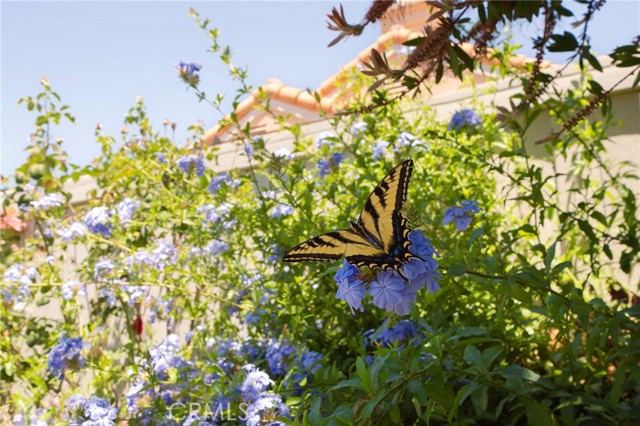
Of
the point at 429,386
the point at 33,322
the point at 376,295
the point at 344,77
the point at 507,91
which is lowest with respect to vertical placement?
the point at 429,386

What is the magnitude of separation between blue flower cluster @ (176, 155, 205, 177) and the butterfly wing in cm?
173

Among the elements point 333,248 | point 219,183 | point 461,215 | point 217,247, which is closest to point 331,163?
point 219,183

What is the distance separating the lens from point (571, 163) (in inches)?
122

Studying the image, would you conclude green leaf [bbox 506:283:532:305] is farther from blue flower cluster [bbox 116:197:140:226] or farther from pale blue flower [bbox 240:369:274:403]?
blue flower cluster [bbox 116:197:140:226]

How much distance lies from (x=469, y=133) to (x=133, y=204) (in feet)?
5.20

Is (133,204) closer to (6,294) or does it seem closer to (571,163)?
(6,294)

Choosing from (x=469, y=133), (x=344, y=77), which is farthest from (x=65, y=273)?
(x=469, y=133)


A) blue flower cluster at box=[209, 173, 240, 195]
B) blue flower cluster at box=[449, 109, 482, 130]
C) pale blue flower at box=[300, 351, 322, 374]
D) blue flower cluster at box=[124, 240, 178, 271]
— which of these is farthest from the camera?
blue flower cluster at box=[124, 240, 178, 271]

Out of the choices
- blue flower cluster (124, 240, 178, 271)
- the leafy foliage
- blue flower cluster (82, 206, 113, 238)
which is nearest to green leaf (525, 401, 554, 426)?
the leafy foliage

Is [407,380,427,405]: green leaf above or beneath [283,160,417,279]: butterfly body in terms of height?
beneath

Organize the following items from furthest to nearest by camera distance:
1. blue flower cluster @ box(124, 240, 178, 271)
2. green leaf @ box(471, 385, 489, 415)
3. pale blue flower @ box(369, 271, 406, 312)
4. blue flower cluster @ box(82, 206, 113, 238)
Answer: blue flower cluster @ box(82, 206, 113, 238) < blue flower cluster @ box(124, 240, 178, 271) < green leaf @ box(471, 385, 489, 415) < pale blue flower @ box(369, 271, 406, 312)

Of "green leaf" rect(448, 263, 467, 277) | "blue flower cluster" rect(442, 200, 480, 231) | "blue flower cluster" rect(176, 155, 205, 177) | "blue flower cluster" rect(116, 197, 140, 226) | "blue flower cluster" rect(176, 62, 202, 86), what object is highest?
"blue flower cluster" rect(176, 62, 202, 86)

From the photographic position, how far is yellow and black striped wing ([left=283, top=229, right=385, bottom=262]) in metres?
1.25

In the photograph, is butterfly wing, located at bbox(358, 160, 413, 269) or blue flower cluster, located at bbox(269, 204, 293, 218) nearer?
butterfly wing, located at bbox(358, 160, 413, 269)
